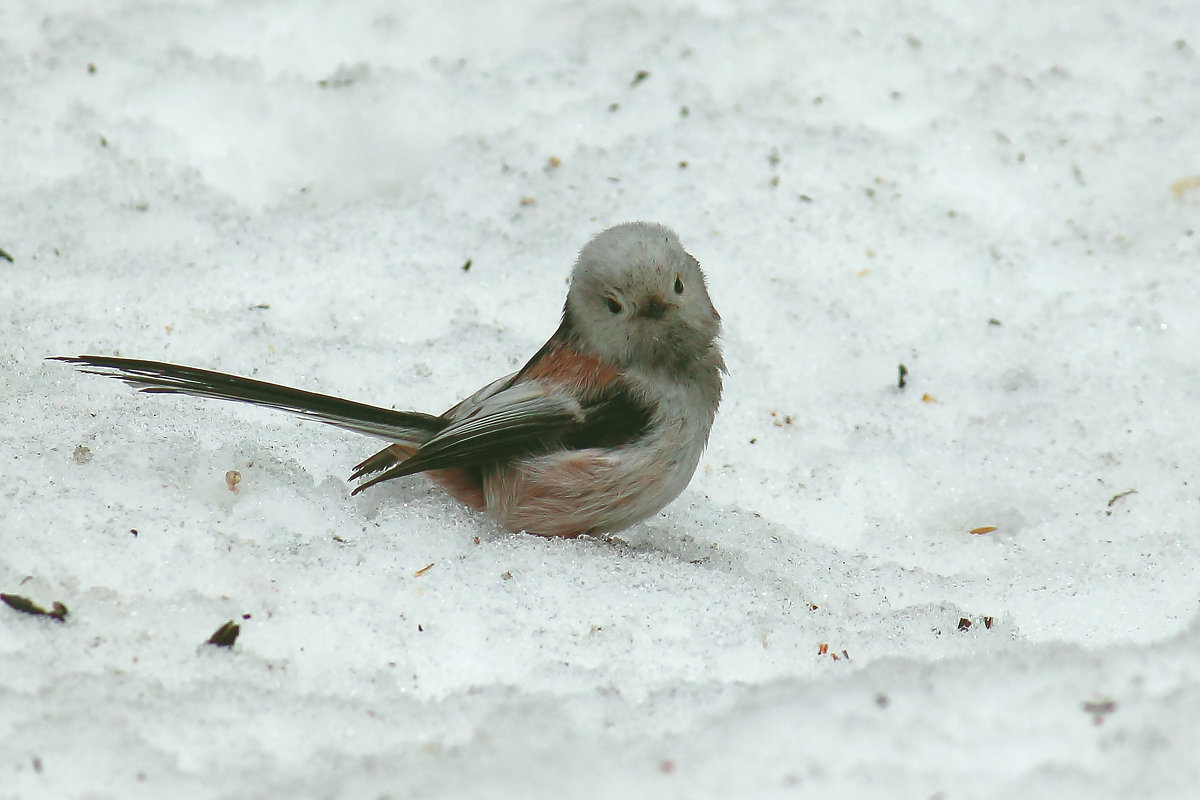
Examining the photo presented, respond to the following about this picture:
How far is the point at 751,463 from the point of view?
409 centimetres

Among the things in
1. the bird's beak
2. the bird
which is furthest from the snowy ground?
the bird's beak

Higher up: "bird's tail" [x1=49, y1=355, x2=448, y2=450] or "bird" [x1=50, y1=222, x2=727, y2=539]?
"bird" [x1=50, y1=222, x2=727, y2=539]

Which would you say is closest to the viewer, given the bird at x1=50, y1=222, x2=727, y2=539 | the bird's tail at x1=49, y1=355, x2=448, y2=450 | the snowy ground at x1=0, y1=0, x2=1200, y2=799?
the snowy ground at x1=0, y1=0, x2=1200, y2=799

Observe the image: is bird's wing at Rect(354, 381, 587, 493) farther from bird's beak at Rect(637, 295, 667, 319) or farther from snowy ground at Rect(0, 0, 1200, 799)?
bird's beak at Rect(637, 295, 667, 319)

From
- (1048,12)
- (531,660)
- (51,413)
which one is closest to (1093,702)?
(531,660)

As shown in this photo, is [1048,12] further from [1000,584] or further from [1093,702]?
[1093,702]

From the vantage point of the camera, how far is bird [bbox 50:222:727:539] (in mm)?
3387

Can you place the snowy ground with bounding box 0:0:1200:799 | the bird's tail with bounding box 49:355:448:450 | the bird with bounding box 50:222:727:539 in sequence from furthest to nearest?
the bird with bounding box 50:222:727:539
the bird's tail with bounding box 49:355:448:450
the snowy ground with bounding box 0:0:1200:799

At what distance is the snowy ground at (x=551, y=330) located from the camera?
7.93 ft

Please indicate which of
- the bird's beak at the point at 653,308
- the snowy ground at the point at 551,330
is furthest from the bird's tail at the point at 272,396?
the bird's beak at the point at 653,308

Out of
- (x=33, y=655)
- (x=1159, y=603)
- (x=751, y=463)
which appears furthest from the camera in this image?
(x=751, y=463)

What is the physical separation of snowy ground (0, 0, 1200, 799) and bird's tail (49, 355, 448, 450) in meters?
0.23

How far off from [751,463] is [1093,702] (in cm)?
180

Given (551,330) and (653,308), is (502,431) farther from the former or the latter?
(551,330)
